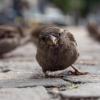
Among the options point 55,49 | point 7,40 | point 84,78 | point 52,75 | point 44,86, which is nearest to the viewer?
point 44,86

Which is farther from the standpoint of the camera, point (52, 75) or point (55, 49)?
point (52, 75)

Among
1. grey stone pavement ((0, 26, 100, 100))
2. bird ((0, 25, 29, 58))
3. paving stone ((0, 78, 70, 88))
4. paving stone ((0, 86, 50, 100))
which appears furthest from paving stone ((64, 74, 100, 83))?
bird ((0, 25, 29, 58))

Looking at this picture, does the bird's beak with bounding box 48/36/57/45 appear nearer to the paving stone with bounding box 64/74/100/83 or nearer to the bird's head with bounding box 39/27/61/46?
the bird's head with bounding box 39/27/61/46

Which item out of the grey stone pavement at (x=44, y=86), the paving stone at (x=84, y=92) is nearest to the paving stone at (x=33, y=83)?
the grey stone pavement at (x=44, y=86)

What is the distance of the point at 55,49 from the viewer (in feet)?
17.0

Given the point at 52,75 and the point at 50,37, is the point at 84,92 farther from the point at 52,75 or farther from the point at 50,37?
the point at 52,75

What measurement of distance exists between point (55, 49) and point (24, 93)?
0.89 m

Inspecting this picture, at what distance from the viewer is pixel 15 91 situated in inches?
180

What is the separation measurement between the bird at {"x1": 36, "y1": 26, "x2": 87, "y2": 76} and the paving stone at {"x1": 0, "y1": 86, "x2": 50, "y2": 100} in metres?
0.54

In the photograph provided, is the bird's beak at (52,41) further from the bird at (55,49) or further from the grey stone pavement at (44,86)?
the grey stone pavement at (44,86)

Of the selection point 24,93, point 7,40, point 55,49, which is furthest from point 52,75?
point 7,40

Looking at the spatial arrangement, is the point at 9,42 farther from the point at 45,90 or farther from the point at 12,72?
the point at 45,90

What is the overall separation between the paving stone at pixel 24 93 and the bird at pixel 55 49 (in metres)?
0.54

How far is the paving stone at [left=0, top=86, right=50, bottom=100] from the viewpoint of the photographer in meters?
4.26
